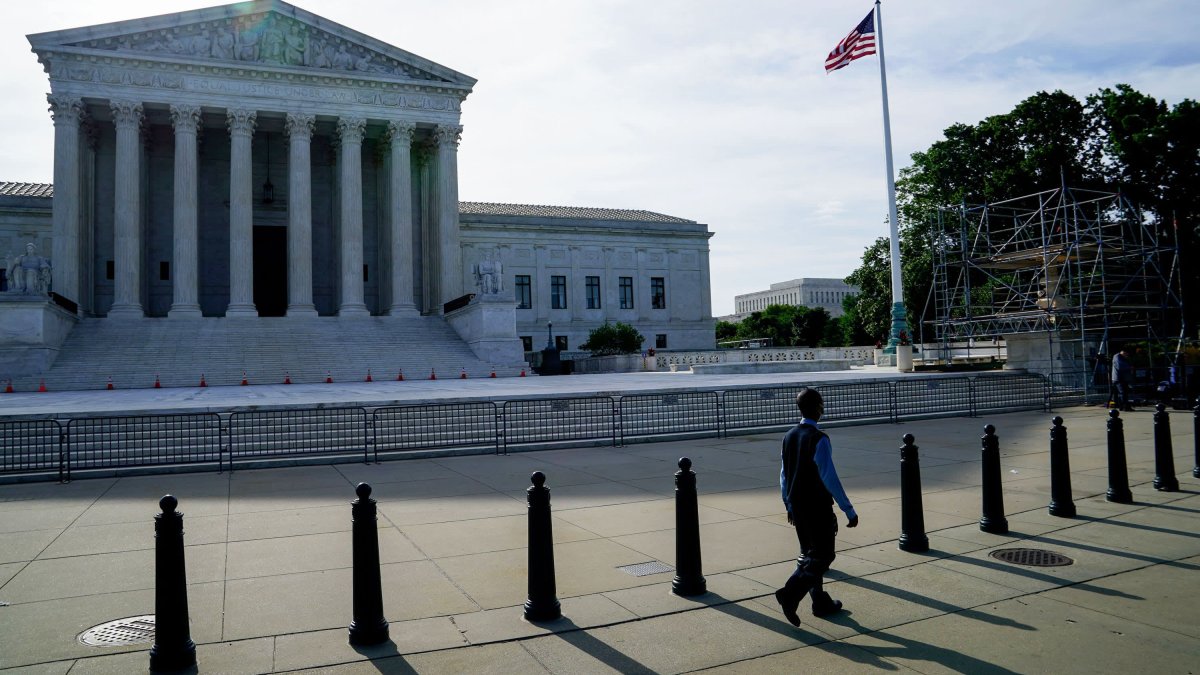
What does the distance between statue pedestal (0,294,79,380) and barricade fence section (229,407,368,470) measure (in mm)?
25447

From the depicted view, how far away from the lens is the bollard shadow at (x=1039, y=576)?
20.1 feet

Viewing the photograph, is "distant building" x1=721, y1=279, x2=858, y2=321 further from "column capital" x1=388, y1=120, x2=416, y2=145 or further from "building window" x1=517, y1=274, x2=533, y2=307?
"column capital" x1=388, y1=120, x2=416, y2=145

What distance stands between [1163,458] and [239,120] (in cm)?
4770

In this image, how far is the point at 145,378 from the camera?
34.1 metres

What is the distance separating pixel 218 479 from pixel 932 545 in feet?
33.0

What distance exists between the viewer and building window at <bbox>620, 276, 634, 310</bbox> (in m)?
69.4

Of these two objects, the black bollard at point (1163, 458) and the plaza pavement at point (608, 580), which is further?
the black bollard at point (1163, 458)

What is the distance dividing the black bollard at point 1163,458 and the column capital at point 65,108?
164 feet

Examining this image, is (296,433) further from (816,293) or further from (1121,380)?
(816,293)

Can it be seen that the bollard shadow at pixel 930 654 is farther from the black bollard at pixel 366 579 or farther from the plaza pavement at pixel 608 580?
the black bollard at pixel 366 579

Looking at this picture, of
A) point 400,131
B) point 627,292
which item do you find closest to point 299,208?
point 400,131

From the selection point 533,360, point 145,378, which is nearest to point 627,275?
point 533,360

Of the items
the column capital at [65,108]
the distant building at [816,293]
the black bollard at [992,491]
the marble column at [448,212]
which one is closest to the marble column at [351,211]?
the marble column at [448,212]

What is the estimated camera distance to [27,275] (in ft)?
115
